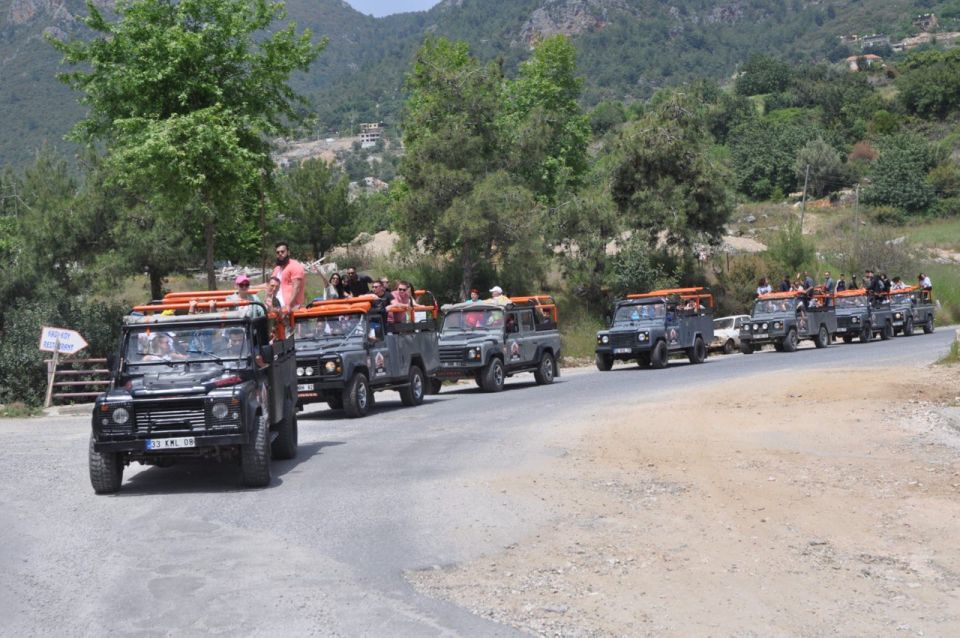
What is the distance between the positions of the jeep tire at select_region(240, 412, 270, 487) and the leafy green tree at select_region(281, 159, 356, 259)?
60.1 metres

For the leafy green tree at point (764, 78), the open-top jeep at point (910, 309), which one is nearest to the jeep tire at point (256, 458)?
the open-top jeep at point (910, 309)

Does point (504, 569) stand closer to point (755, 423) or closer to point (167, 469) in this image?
point (167, 469)

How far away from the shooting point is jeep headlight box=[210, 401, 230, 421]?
11.9 metres

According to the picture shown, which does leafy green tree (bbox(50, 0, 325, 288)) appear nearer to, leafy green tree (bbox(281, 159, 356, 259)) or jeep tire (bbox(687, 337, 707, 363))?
jeep tire (bbox(687, 337, 707, 363))

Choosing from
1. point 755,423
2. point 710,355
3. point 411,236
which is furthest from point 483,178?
point 755,423

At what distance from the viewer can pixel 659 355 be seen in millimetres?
31703

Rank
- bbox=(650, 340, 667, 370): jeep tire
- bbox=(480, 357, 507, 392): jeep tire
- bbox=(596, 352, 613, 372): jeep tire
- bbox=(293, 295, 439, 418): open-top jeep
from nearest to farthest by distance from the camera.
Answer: bbox=(293, 295, 439, 418): open-top jeep
bbox=(480, 357, 507, 392): jeep tire
bbox=(650, 340, 667, 370): jeep tire
bbox=(596, 352, 613, 372): jeep tire

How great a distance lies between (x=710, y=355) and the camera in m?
40.7

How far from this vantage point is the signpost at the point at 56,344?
81.4 feet

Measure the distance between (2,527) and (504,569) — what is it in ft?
16.8

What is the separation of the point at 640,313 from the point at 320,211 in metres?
43.6

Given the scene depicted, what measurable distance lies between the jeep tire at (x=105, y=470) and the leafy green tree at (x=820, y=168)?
82527 millimetres

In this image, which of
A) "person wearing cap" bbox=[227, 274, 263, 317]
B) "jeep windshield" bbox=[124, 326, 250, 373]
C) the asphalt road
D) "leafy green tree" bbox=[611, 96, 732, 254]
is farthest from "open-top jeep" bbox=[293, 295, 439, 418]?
"leafy green tree" bbox=[611, 96, 732, 254]

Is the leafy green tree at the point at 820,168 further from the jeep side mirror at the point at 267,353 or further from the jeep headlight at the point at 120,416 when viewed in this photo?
the jeep headlight at the point at 120,416
